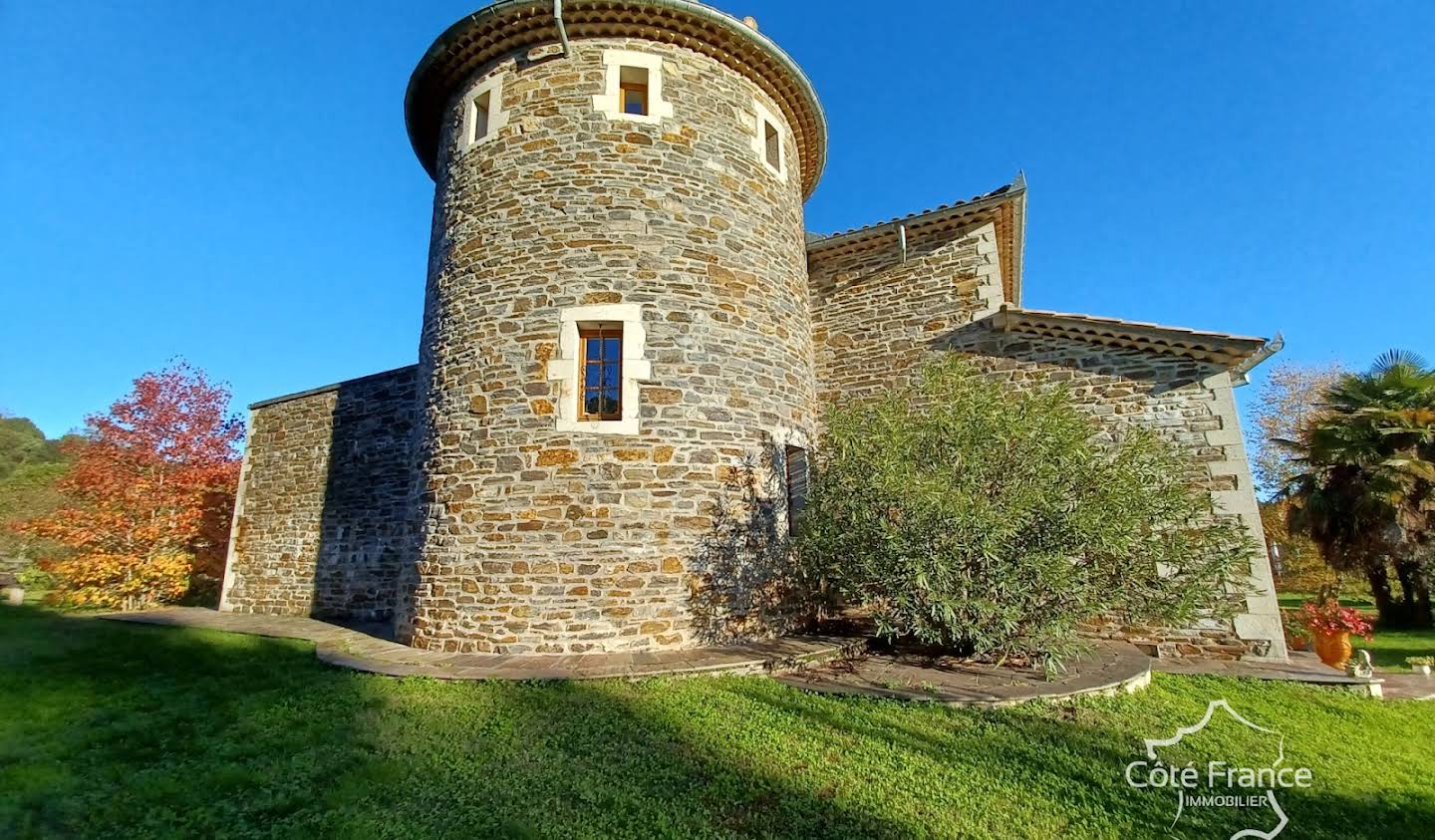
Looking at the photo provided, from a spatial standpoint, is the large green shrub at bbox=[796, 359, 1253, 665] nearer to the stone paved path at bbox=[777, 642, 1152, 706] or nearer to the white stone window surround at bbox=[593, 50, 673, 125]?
the stone paved path at bbox=[777, 642, 1152, 706]

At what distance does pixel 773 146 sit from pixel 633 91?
2217mm

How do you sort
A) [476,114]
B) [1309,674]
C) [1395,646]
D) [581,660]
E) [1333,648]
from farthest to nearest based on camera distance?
[1395,646]
[476,114]
[1333,648]
[1309,674]
[581,660]

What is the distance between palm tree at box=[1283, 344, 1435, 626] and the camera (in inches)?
452

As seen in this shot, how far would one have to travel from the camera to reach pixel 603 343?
7418mm

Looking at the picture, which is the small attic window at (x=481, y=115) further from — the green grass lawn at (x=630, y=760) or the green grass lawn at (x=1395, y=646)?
the green grass lawn at (x=1395, y=646)

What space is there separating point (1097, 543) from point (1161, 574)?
2.02 metres

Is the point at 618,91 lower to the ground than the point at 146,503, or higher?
higher

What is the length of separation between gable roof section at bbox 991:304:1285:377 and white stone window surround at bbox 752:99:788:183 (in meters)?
3.90

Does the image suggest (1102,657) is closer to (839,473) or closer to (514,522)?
(839,473)

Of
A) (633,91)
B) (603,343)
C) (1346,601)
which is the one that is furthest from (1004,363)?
(1346,601)

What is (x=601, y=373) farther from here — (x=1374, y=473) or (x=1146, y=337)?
(x=1374, y=473)

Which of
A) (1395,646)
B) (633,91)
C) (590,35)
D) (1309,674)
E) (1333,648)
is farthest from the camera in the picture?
(1395,646)

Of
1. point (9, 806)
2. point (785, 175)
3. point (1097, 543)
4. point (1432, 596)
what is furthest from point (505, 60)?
point (1432, 596)

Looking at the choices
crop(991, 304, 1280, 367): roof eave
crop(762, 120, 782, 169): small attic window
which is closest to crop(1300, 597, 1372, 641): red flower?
crop(991, 304, 1280, 367): roof eave
